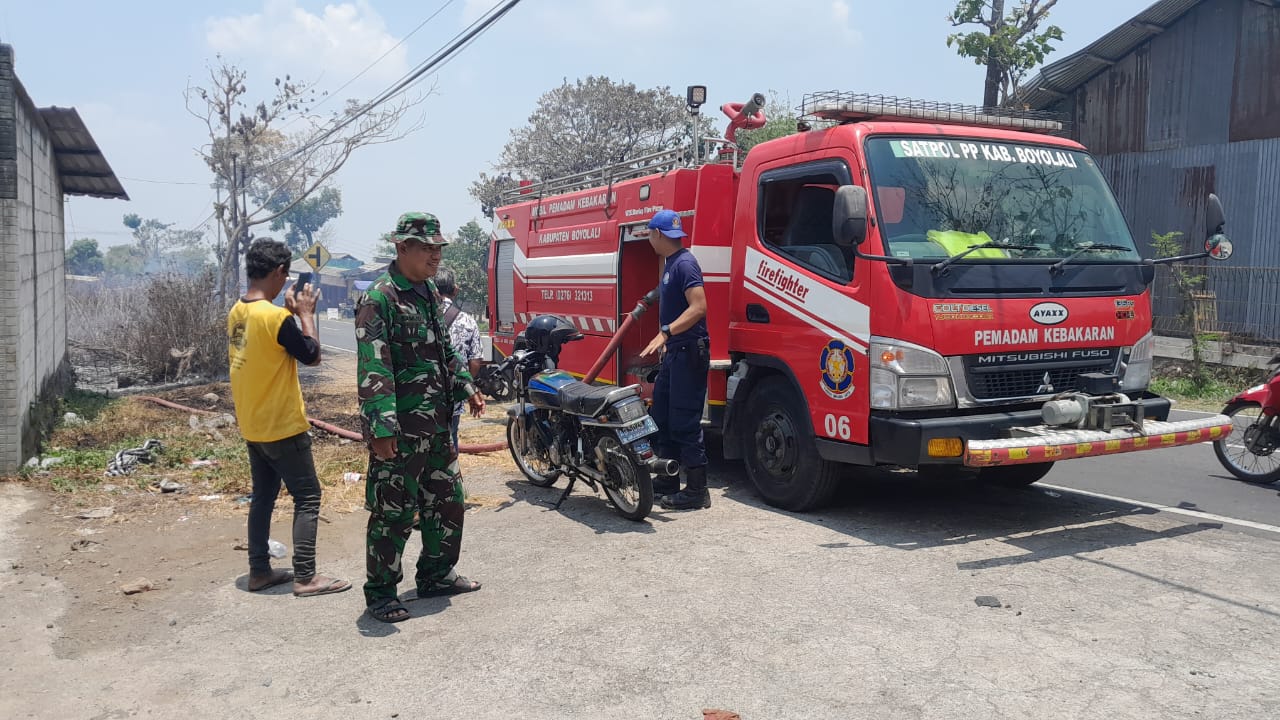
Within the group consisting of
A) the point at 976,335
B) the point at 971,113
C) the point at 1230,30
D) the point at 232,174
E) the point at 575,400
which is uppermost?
the point at 1230,30

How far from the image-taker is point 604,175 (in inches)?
346

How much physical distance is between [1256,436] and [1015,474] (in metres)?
1.95

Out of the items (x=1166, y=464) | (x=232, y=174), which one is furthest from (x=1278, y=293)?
(x=232, y=174)

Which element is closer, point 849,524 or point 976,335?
point 976,335

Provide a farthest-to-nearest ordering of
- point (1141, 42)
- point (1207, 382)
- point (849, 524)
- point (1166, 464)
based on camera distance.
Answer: point (1141, 42) → point (1207, 382) → point (1166, 464) → point (849, 524)

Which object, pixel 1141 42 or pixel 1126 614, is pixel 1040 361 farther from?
pixel 1141 42

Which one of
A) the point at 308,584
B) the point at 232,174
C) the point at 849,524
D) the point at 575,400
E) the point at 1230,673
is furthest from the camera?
the point at 232,174

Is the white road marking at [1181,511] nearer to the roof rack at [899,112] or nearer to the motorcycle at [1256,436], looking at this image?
the motorcycle at [1256,436]

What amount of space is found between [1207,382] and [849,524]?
34.5 feet

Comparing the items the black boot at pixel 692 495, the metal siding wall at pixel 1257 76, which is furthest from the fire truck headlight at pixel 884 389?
the metal siding wall at pixel 1257 76

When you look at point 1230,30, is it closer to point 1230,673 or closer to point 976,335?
point 976,335

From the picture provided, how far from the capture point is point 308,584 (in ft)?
16.1

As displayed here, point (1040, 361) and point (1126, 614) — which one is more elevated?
point (1040, 361)

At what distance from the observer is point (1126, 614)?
4.29m
